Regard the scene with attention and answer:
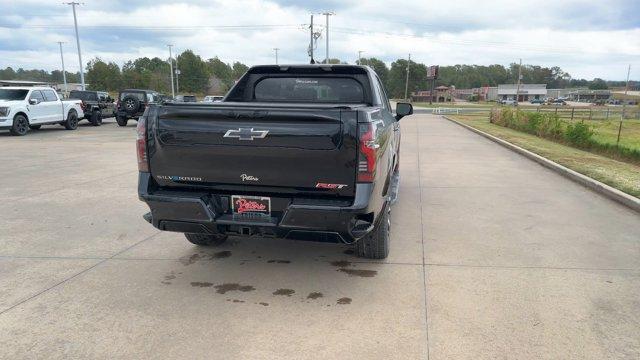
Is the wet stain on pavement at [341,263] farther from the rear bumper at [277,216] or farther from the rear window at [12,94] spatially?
the rear window at [12,94]

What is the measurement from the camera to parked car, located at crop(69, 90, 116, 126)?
23.3 metres

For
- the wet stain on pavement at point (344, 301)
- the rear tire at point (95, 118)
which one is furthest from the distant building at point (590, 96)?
the wet stain on pavement at point (344, 301)

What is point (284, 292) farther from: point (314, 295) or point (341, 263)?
point (341, 263)

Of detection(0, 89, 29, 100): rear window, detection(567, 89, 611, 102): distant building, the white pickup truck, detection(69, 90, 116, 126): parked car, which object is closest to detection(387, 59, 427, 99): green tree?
detection(567, 89, 611, 102): distant building

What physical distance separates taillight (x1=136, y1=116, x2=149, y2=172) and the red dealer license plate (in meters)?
0.82

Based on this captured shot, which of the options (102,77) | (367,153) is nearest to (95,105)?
(367,153)

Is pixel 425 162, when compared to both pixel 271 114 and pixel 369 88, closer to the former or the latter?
pixel 369 88

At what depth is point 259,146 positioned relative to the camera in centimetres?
362

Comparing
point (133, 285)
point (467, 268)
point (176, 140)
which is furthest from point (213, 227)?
point (467, 268)

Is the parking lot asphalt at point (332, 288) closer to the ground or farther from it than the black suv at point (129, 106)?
closer to the ground

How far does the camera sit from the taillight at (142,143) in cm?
385

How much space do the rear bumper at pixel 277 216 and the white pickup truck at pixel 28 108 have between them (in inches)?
661

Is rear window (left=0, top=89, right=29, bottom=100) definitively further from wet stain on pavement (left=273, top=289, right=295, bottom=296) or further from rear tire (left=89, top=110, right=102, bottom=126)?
wet stain on pavement (left=273, top=289, right=295, bottom=296)

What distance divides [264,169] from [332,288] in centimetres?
125
